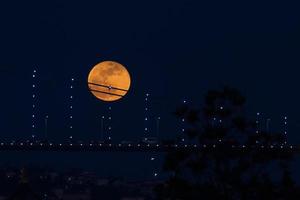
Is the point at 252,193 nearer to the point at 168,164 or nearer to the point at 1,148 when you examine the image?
the point at 168,164

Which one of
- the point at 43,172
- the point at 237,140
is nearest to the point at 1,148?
the point at 43,172

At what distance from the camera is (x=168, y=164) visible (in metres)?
15.0

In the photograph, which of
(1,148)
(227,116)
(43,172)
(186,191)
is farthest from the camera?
(43,172)

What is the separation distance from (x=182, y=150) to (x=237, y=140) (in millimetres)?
893

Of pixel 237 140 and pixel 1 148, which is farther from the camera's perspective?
pixel 1 148

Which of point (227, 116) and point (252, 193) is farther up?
point (227, 116)

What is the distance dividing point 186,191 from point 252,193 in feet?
3.02

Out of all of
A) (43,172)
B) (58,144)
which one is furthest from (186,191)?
(43,172)

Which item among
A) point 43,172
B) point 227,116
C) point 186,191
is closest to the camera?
point 186,191

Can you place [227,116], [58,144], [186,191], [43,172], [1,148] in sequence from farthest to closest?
[43,172], [58,144], [1,148], [227,116], [186,191]

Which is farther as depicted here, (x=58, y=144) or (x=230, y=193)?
(x=58, y=144)

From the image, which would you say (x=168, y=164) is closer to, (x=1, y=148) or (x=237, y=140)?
(x=237, y=140)

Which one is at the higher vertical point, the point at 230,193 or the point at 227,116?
the point at 227,116

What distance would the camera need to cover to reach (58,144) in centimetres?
4850
